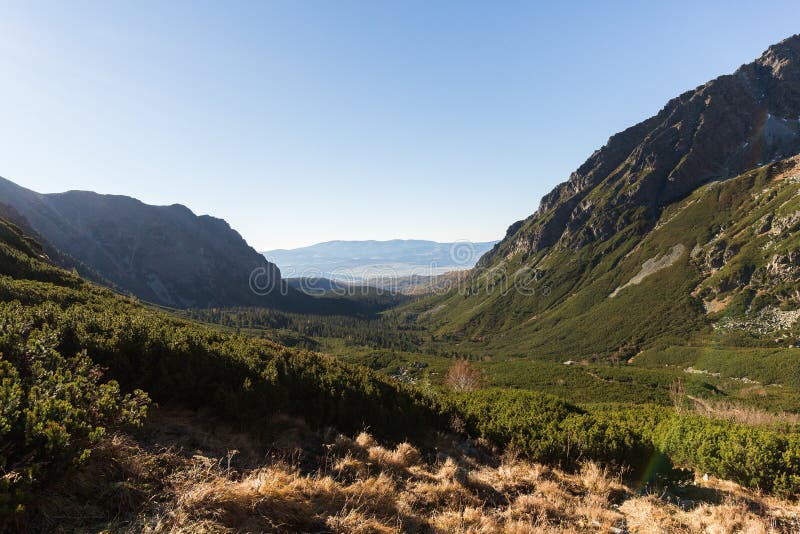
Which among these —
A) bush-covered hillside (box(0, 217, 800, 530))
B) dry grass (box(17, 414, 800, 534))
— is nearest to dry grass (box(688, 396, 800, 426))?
bush-covered hillside (box(0, 217, 800, 530))

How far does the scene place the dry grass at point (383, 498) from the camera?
17.6 feet

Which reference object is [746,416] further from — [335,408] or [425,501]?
[425,501]

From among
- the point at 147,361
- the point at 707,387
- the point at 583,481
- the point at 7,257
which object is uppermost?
the point at 7,257

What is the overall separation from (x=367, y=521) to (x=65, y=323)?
12.8m

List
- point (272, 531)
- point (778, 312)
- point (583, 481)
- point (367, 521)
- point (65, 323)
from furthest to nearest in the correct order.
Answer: point (778, 312), point (65, 323), point (583, 481), point (367, 521), point (272, 531)

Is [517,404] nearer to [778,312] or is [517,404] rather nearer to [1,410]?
[1,410]

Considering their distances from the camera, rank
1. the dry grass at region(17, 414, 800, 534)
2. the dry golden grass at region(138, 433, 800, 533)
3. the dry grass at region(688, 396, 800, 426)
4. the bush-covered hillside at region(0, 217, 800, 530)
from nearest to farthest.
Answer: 1. the dry grass at region(17, 414, 800, 534)
2. the dry golden grass at region(138, 433, 800, 533)
3. the bush-covered hillside at region(0, 217, 800, 530)
4. the dry grass at region(688, 396, 800, 426)

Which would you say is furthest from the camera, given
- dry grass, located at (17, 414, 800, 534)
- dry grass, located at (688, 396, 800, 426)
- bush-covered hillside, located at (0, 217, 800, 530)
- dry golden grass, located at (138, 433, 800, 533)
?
dry grass, located at (688, 396, 800, 426)

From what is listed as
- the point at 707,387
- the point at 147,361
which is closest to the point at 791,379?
the point at 707,387

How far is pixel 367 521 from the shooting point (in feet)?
20.7

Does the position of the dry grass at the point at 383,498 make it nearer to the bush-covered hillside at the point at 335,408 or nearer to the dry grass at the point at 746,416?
the bush-covered hillside at the point at 335,408

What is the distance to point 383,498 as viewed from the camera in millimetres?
7648

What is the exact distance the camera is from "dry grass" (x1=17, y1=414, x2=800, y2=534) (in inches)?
211

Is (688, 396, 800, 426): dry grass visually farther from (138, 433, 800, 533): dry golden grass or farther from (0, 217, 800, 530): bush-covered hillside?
(138, 433, 800, 533): dry golden grass
